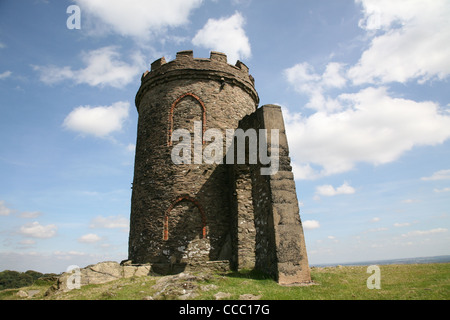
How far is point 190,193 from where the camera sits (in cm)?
1102

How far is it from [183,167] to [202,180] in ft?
3.05

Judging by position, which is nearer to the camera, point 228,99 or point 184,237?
point 184,237

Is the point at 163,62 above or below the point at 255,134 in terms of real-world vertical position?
above

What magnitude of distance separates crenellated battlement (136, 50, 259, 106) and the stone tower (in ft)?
0.15

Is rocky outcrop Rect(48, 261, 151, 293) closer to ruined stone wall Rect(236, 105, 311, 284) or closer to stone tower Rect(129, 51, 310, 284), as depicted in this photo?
→ stone tower Rect(129, 51, 310, 284)

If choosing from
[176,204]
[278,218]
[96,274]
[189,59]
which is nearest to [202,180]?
[176,204]

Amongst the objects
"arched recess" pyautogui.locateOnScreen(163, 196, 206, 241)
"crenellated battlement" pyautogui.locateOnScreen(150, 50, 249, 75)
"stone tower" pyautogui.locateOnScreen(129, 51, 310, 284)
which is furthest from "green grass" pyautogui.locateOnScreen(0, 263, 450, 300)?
"crenellated battlement" pyautogui.locateOnScreen(150, 50, 249, 75)

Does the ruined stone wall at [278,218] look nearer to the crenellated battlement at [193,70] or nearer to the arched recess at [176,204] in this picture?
the arched recess at [176,204]

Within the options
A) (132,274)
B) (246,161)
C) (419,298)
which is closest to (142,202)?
(132,274)

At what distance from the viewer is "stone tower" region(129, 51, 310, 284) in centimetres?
831
